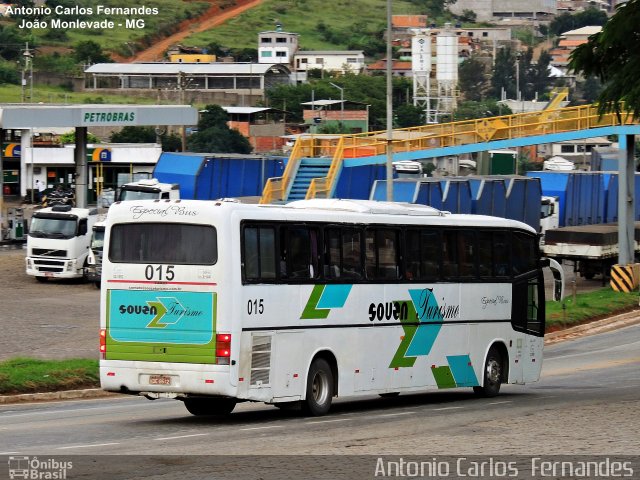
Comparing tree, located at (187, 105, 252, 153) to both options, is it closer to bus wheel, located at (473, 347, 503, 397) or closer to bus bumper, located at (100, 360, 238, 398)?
bus wheel, located at (473, 347, 503, 397)

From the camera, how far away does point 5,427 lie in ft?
61.7

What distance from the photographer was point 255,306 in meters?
19.4

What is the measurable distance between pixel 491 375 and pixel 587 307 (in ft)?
65.4

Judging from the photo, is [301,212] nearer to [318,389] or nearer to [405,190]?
[318,389]

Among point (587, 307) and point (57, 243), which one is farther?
point (57, 243)

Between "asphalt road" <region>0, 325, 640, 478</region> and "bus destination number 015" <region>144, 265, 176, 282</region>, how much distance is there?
80.5 inches

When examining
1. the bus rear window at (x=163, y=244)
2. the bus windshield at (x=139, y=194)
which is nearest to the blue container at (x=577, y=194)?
the bus windshield at (x=139, y=194)

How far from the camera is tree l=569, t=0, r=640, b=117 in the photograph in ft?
73.7

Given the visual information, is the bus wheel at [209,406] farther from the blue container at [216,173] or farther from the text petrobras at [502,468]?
the blue container at [216,173]

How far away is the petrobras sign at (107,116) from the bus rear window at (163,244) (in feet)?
132

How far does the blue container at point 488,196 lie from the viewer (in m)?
57.9

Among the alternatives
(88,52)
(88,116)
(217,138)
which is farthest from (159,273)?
(88,52)

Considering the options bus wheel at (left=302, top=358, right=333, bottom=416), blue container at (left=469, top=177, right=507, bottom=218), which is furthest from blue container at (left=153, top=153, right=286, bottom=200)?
bus wheel at (left=302, top=358, right=333, bottom=416)

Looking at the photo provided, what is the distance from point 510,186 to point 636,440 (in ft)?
142
